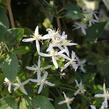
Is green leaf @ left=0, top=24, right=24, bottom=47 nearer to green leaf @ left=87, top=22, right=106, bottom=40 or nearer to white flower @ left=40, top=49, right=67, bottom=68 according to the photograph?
white flower @ left=40, top=49, right=67, bottom=68

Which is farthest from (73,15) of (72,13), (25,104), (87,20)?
(25,104)

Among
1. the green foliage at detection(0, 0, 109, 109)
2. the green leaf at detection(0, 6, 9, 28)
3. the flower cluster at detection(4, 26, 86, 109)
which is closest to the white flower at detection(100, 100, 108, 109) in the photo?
the green foliage at detection(0, 0, 109, 109)

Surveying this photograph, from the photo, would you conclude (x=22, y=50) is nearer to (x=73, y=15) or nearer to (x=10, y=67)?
(x=10, y=67)

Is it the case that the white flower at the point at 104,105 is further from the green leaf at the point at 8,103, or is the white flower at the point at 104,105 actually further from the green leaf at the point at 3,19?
the green leaf at the point at 3,19

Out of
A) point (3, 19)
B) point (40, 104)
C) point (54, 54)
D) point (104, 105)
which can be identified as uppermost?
point (3, 19)

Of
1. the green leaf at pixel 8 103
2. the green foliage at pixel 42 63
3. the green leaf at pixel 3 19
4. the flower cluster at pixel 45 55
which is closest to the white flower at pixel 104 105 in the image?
the green foliage at pixel 42 63

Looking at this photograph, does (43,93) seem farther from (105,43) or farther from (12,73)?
(105,43)
